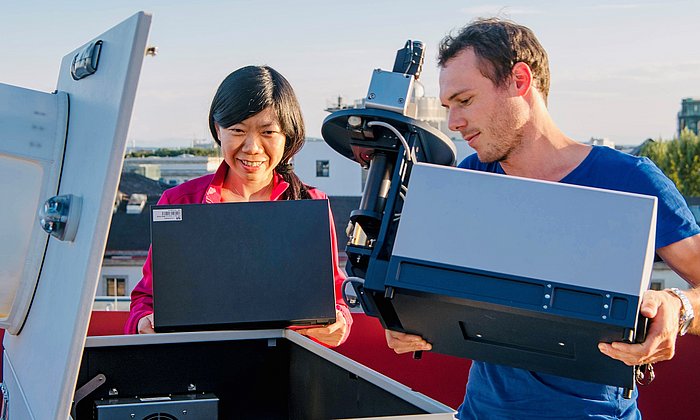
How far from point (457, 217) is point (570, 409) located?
76cm

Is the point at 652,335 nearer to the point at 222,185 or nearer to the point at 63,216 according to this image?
the point at 63,216

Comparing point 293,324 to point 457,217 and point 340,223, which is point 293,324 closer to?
point 457,217

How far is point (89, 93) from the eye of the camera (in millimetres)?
1407

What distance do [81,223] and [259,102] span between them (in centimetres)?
144

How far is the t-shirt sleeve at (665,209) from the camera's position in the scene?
1.93 meters

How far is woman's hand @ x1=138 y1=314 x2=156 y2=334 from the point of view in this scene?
2336mm

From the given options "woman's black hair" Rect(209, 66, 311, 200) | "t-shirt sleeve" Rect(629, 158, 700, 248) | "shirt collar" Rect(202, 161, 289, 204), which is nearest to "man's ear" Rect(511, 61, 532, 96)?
"t-shirt sleeve" Rect(629, 158, 700, 248)

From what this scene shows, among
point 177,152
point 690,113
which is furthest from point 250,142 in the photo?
point 177,152

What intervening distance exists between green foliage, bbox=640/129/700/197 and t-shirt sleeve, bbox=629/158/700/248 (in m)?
51.2

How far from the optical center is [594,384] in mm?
1968

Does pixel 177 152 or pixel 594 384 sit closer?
pixel 594 384

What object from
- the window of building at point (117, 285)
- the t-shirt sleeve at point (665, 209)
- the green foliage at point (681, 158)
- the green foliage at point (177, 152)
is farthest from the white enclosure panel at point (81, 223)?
the green foliage at point (177, 152)

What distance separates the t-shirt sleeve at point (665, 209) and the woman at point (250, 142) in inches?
36.7

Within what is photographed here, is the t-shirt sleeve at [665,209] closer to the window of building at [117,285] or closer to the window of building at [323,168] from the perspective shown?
the window of building at [117,285]
